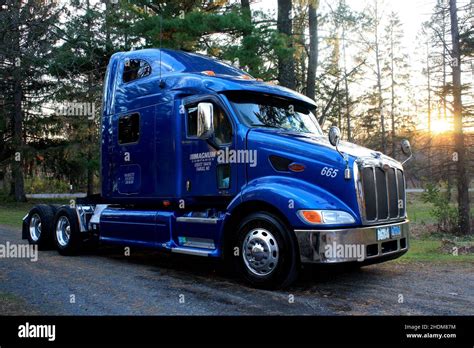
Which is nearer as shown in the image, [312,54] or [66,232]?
[66,232]

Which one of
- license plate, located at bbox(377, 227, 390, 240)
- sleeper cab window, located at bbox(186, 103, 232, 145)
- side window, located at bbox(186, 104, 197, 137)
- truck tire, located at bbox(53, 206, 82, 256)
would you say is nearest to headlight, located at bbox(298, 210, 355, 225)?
license plate, located at bbox(377, 227, 390, 240)

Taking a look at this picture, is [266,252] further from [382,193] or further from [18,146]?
[18,146]

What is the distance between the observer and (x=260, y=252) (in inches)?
245

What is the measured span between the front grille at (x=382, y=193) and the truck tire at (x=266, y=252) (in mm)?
1120

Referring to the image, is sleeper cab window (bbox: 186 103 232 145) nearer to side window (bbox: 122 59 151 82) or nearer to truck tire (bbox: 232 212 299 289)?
truck tire (bbox: 232 212 299 289)

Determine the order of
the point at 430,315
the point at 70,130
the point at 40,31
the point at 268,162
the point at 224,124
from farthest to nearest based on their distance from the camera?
the point at 70,130 < the point at 40,31 < the point at 224,124 < the point at 268,162 < the point at 430,315

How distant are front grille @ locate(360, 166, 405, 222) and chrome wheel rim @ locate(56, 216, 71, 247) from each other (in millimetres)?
6419

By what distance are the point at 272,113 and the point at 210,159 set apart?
1274 mm

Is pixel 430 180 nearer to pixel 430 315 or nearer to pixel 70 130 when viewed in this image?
pixel 430 315

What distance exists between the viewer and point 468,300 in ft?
18.6

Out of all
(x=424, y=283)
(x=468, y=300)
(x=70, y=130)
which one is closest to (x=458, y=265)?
(x=424, y=283)

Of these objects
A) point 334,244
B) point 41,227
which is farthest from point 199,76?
point 41,227

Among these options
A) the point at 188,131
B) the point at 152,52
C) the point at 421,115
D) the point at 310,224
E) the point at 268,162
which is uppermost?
the point at 421,115

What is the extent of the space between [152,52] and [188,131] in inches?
81.4
